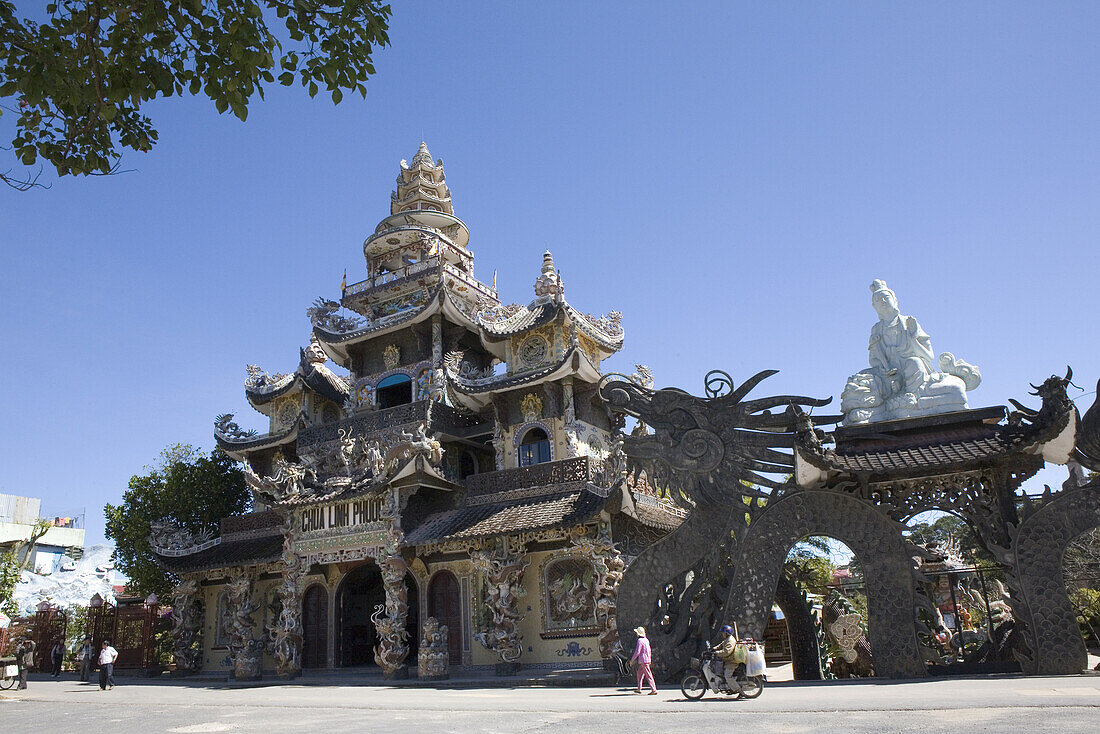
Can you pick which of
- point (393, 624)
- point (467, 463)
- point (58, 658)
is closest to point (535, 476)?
point (393, 624)

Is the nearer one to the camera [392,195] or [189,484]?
[189,484]

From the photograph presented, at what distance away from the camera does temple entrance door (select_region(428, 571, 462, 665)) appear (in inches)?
742

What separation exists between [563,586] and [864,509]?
27.7ft

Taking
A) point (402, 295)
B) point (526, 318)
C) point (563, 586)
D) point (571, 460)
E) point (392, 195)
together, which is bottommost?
point (563, 586)

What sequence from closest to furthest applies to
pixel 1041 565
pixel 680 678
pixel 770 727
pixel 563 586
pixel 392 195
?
pixel 770 727 → pixel 1041 565 → pixel 680 678 → pixel 563 586 → pixel 392 195

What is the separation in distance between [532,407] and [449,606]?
572 cm

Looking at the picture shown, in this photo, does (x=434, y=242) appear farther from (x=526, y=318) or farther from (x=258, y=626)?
(x=258, y=626)

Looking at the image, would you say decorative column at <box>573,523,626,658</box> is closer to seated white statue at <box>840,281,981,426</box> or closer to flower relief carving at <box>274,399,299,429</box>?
seated white statue at <box>840,281,981,426</box>

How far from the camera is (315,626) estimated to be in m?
21.3

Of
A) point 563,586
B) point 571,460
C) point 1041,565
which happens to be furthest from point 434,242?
point 1041,565

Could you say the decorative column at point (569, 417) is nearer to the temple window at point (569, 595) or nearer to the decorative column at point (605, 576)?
the temple window at point (569, 595)

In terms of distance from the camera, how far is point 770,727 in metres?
6.77

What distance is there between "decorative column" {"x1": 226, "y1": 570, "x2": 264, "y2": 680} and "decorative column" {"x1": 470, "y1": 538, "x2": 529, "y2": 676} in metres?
7.73

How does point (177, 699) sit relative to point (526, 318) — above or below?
below
